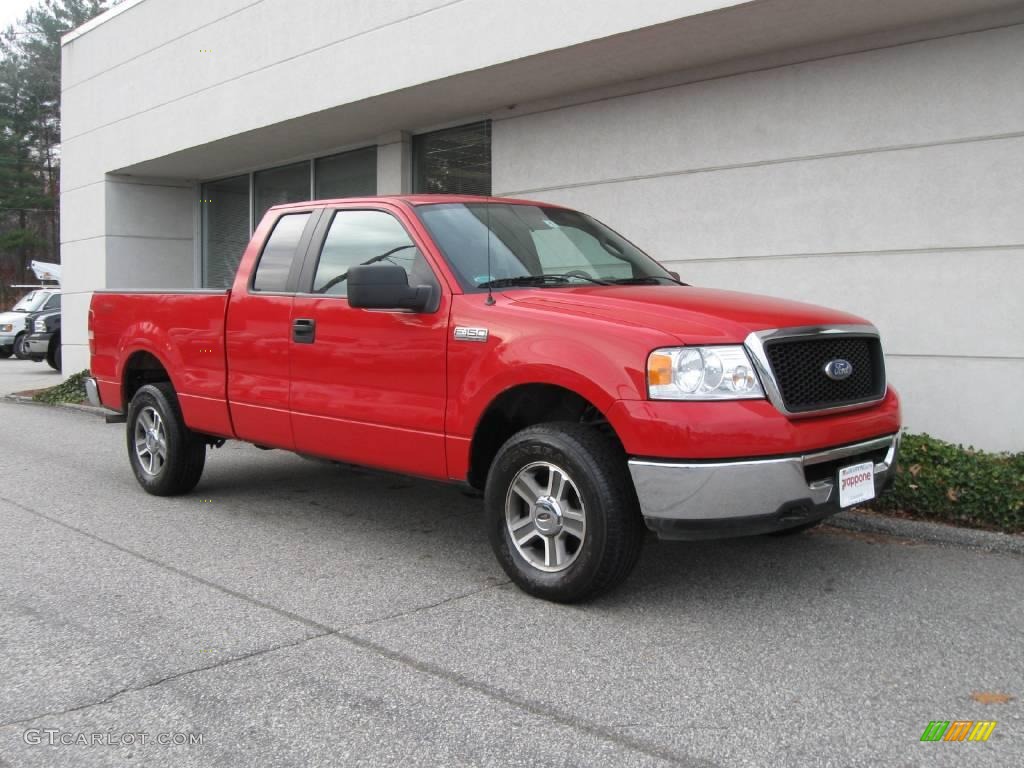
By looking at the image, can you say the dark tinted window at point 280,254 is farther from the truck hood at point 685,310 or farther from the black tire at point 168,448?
the truck hood at point 685,310

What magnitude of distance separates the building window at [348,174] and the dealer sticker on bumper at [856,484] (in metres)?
9.37

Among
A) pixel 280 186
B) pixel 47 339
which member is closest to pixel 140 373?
pixel 280 186

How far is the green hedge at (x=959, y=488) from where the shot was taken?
5.68 m

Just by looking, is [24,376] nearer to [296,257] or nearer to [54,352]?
[54,352]

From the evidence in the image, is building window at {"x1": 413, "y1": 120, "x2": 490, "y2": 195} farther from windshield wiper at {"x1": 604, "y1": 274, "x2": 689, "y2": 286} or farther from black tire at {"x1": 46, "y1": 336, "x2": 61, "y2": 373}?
black tire at {"x1": 46, "y1": 336, "x2": 61, "y2": 373}

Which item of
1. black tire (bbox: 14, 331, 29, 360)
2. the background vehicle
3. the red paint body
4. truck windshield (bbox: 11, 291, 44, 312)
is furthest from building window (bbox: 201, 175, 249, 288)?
black tire (bbox: 14, 331, 29, 360)

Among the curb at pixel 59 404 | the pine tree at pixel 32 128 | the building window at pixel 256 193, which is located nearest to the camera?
the building window at pixel 256 193

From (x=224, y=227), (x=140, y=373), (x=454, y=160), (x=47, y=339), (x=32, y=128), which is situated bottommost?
(x=140, y=373)

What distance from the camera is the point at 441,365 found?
4797mm

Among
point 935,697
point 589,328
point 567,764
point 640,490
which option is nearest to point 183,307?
point 589,328

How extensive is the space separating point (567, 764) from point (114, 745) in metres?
1.47

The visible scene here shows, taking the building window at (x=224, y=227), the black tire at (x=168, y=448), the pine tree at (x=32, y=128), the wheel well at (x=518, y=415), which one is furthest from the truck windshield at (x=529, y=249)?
the pine tree at (x=32, y=128)

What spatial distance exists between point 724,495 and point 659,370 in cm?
59

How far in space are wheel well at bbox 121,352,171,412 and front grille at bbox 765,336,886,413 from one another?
4.74 m
